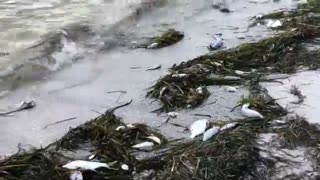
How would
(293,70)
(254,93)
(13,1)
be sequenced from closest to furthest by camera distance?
(254,93), (293,70), (13,1)

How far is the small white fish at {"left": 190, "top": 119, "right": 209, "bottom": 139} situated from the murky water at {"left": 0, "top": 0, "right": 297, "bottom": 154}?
8 cm

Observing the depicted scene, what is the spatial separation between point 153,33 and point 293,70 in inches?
76.8

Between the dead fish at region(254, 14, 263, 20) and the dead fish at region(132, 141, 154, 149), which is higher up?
the dead fish at region(132, 141, 154, 149)

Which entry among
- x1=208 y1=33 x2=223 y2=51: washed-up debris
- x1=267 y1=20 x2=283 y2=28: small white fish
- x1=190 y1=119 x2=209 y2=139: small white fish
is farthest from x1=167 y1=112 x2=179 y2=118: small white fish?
x1=267 y1=20 x2=283 y2=28: small white fish

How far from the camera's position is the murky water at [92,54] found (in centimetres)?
397

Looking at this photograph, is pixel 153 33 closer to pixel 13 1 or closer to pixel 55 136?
pixel 13 1

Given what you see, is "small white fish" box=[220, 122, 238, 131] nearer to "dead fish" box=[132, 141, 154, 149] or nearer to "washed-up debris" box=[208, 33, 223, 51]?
"dead fish" box=[132, 141, 154, 149]

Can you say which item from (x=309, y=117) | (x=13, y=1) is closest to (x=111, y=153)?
(x=309, y=117)

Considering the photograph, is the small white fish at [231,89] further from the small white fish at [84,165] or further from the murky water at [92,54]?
the small white fish at [84,165]

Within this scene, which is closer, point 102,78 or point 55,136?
point 55,136

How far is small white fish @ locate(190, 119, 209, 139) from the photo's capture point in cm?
356

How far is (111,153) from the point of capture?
3338 millimetres

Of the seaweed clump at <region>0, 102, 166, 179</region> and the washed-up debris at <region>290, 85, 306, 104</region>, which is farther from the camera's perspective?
the washed-up debris at <region>290, 85, 306, 104</region>

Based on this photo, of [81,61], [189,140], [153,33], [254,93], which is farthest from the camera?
[153,33]
